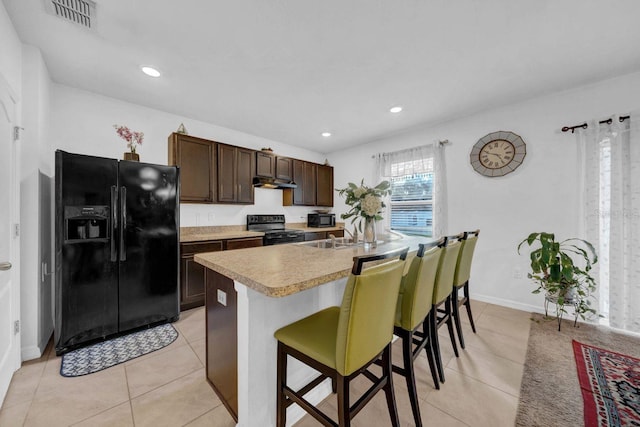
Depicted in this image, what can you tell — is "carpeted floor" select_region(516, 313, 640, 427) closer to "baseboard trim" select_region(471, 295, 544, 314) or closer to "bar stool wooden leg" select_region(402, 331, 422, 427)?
"baseboard trim" select_region(471, 295, 544, 314)

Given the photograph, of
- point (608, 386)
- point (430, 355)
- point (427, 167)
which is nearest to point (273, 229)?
point (427, 167)

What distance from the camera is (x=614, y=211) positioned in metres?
2.41

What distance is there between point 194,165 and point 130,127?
32.1 inches

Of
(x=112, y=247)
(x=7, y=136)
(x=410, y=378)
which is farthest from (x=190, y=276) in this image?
(x=410, y=378)

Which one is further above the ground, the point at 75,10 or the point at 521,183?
the point at 75,10

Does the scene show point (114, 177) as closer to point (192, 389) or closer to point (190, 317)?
point (190, 317)

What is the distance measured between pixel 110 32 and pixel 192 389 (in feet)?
8.73

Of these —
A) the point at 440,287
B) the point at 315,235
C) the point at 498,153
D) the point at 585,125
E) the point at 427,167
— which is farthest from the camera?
the point at 315,235

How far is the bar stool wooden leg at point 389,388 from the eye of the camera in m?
1.20

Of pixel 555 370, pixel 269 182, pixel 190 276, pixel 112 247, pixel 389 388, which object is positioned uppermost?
pixel 269 182

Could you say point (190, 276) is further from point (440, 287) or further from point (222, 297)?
point (440, 287)

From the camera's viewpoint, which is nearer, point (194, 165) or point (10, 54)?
point (10, 54)

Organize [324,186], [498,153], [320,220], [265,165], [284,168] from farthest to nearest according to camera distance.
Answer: [324,186], [320,220], [284,168], [265,165], [498,153]

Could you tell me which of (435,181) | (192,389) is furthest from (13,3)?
(435,181)
